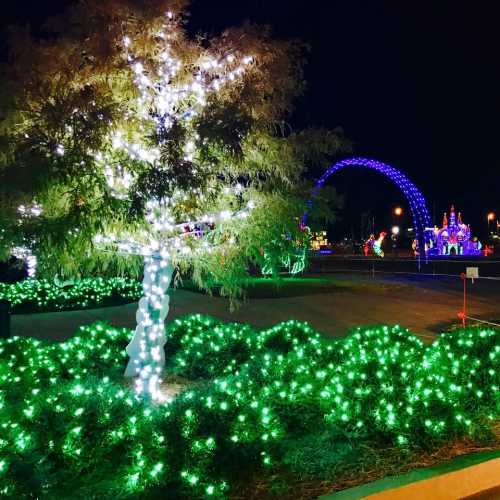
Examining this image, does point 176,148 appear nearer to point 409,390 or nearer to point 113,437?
point 113,437

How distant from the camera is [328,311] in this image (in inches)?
650

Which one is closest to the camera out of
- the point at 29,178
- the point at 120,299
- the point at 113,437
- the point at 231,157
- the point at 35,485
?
the point at 35,485

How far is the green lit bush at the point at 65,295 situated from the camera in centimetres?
1587

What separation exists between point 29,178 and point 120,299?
1275 cm

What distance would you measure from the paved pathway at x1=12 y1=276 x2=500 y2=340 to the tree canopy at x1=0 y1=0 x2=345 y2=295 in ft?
20.3

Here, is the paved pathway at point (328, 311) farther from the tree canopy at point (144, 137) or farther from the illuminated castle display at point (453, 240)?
the illuminated castle display at point (453, 240)

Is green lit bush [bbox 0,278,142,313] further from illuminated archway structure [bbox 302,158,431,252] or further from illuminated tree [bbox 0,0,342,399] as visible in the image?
illuminated archway structure [bbox 302,158,431,252]

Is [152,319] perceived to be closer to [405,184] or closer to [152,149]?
[152,149]

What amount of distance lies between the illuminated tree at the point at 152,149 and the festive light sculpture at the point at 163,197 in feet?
0.06

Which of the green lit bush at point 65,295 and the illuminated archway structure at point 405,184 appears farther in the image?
the illuminated archway structure at point 405,184

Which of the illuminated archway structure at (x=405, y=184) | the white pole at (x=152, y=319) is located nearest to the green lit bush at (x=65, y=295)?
the white pole at (x=152, y=319)

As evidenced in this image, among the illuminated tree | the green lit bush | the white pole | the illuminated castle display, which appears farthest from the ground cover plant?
the illuminated castle display

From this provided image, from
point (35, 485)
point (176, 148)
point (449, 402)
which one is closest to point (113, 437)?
point (35, 485)

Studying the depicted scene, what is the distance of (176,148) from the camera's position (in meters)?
6.26
